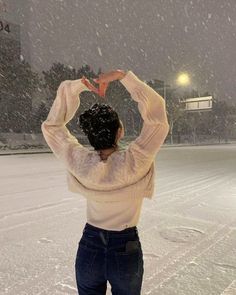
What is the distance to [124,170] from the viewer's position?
1.83m

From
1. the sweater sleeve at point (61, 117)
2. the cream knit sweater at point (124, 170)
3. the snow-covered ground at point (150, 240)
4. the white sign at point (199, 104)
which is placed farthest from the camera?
the white sign at point (199, 104)

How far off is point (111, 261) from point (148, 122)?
0.76 m

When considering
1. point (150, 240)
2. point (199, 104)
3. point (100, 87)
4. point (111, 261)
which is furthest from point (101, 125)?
point (199, 104)

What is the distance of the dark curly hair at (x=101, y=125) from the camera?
73.3 inches

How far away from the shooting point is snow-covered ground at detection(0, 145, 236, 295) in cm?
347

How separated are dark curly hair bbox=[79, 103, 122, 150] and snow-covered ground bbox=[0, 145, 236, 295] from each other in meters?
1.95

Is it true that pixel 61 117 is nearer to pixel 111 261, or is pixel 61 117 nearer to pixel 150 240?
pixel 111 261

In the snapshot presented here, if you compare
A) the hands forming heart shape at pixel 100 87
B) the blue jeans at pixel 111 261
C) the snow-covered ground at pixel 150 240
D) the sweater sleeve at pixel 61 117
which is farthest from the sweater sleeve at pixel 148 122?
the snow-covered ground at pixel 150 240

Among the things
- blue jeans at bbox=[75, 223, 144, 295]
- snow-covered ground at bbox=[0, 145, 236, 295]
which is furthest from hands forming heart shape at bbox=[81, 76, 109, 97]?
snow-covered ground at bbox=[0, 145, 236, 295]

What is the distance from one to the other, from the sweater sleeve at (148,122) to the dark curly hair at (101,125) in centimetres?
12

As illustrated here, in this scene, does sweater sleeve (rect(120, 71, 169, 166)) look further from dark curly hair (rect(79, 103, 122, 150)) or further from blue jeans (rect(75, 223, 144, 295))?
blue jeans (rect(75, 223, 144, 295))

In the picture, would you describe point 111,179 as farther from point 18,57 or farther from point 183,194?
point 18,57

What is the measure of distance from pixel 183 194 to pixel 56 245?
439 cm

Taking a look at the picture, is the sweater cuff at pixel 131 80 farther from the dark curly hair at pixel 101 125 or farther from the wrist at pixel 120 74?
the dark curly hair at pixel 101 125
